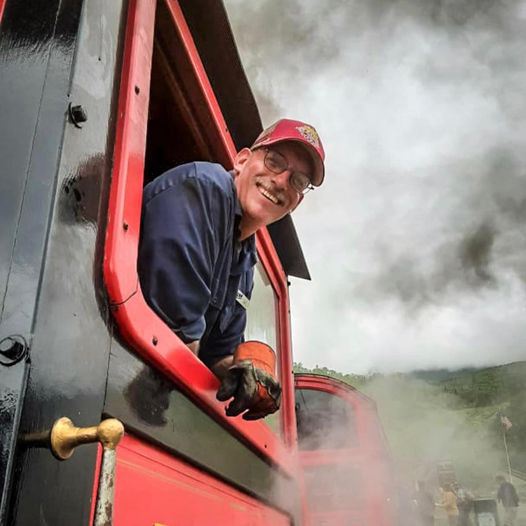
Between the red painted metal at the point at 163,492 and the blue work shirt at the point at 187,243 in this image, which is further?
the blue work shirt at the point at 187,243

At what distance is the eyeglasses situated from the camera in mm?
1575

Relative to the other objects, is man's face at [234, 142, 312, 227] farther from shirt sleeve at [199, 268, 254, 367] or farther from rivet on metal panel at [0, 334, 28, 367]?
rivet on metal panel at [0, 334, 28, 367]

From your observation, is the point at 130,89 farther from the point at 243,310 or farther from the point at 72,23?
the point at 243,310

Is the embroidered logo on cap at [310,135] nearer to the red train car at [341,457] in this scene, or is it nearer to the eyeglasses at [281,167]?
the eyeglasses at [281,167]

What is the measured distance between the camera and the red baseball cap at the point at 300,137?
1546 mm

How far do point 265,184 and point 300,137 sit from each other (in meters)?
0.16

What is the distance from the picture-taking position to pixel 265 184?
1554 millimetres

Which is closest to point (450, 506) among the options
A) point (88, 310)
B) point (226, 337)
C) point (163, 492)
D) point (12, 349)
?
point (226, 337)

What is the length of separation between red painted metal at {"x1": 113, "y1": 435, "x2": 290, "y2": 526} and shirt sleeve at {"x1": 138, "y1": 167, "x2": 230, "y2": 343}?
259mm

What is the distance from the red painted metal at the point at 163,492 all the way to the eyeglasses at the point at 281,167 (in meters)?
0.81

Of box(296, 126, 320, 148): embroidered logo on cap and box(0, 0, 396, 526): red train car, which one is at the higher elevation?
box(296, 126, 320, 148): embroidered logo on cap

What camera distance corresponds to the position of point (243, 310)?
171 cm

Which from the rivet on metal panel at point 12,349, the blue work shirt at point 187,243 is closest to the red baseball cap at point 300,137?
the blue work shirt at point 187,243

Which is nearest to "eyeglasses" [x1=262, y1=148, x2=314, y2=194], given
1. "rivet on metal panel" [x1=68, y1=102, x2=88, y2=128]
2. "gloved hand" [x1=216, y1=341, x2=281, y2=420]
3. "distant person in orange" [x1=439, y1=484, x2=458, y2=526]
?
"gloved hand" [x1=216, y1=341, x2=281, y2=420]
